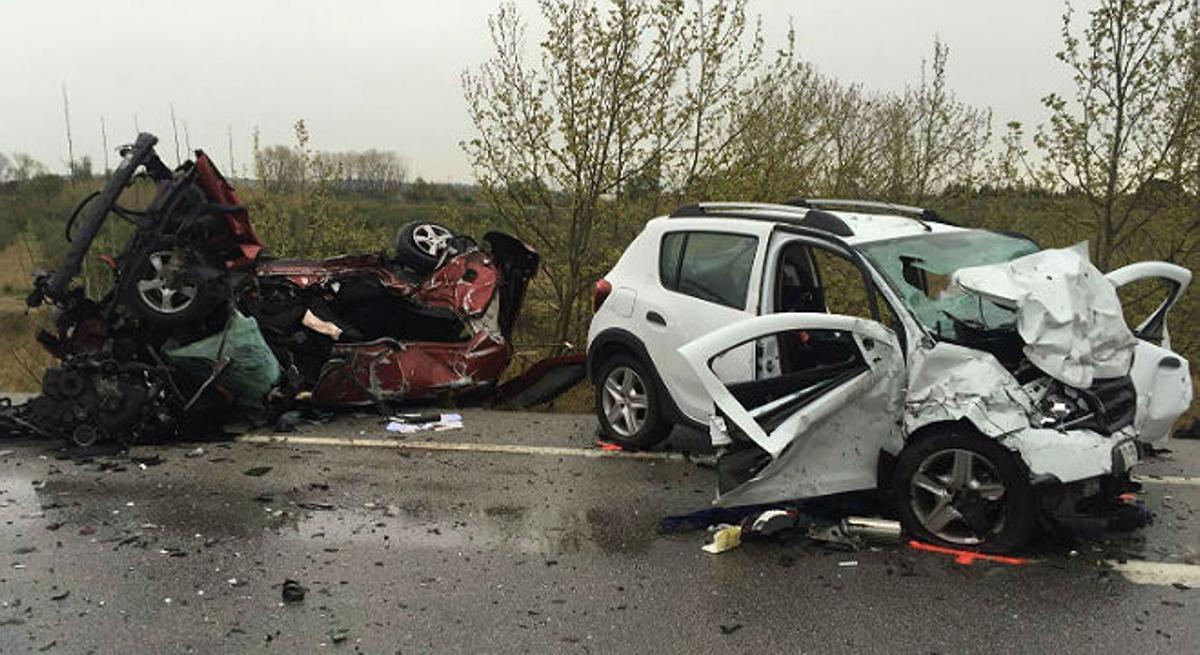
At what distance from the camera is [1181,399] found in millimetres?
5117

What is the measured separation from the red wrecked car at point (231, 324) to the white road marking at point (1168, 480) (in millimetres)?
5084

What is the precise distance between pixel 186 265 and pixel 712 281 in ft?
14.4

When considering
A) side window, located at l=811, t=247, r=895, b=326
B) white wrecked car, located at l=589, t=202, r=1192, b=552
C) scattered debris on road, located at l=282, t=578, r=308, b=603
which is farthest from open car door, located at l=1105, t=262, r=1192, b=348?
scattered debris on road, located at l=282, t=578, r=308, b=603

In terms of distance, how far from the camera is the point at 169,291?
733cm

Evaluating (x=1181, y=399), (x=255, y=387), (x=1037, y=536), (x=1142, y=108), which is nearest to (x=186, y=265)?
(x=255, y=387)

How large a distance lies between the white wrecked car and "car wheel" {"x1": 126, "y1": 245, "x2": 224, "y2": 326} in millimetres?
4496

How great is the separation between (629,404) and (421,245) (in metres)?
3.35

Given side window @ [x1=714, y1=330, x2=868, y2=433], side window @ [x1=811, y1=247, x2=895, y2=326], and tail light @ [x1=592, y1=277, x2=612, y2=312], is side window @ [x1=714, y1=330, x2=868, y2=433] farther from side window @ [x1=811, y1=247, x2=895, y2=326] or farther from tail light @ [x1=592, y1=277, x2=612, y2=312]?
tail light @ [x1=592, y1=277, x2=612, y2=312]

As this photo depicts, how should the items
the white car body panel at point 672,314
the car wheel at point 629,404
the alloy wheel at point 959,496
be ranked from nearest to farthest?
Result: the alloy wheel at point 959,496 < the white car body panel at point 672,314 < the car wheel at point 629,404

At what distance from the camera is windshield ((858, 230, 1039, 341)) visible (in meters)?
4.79

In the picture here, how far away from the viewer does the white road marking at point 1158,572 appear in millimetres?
4238

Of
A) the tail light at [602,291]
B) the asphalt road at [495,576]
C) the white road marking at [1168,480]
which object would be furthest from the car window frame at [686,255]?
the white road marking at [1168,480]

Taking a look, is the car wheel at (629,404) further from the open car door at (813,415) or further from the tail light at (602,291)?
the open car door at (813,415)

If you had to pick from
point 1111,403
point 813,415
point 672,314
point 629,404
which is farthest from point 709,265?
point 1111,403
